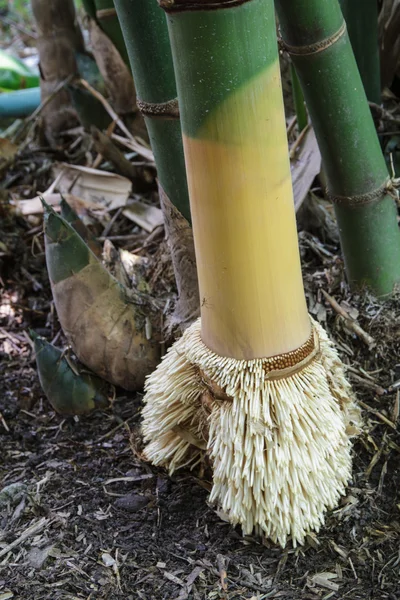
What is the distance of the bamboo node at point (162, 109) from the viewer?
958 mm

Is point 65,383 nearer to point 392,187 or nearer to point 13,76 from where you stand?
point 392,187

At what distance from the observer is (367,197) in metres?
1.09

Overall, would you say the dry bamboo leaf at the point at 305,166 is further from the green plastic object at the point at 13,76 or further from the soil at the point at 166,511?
the green plastic object at the point at 13,76

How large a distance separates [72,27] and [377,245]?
3.89 feet

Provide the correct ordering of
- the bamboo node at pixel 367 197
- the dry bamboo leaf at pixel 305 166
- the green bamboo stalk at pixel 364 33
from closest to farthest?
the bamboo node at pixel 367 197 < the green bamboo stalk at pixel 364 33 < the dry bamboo leaf at pixel 305 166

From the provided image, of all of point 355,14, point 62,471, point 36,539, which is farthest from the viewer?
point 355,14

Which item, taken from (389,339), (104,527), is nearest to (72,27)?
(389,339)

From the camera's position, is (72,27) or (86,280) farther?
(72,27)

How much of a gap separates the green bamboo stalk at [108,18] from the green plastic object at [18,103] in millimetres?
509

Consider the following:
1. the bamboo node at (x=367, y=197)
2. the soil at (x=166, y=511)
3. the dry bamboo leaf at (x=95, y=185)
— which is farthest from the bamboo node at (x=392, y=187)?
the dry bamboo leaf at (x=95, y=185)

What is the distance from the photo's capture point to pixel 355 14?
48.7 inches

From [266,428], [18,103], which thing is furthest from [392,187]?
[18,103]

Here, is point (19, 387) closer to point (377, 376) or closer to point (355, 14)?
point (377, 376)

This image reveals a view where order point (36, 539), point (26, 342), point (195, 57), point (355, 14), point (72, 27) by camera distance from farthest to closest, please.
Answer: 1. point (72, 27)
2. point (26, 342)
3. point (355, 14)
4. point (36, 539)
5. point (195, 57)
